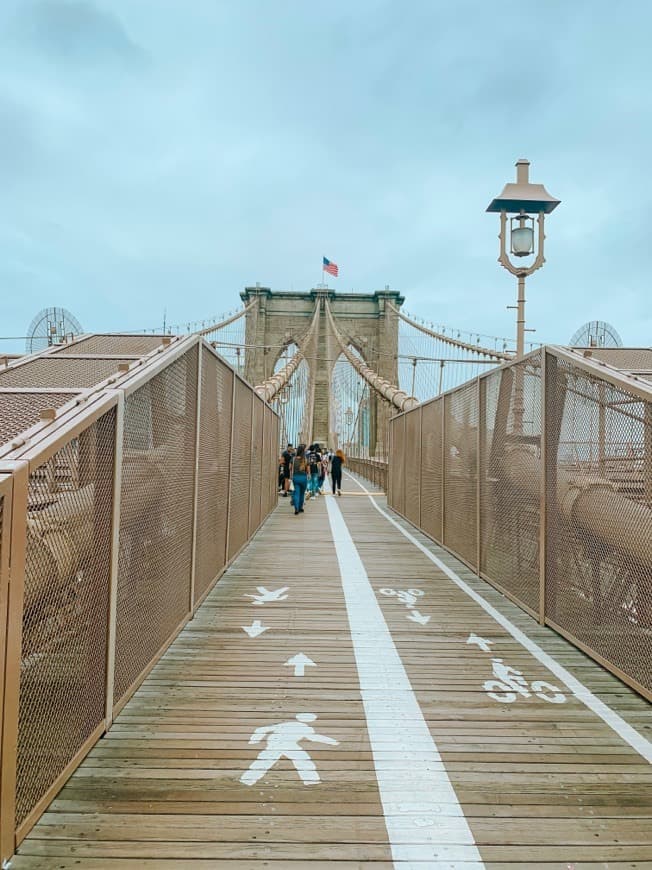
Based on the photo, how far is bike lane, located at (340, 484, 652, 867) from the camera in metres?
1.87

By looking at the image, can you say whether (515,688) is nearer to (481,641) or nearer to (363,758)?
(481,641)

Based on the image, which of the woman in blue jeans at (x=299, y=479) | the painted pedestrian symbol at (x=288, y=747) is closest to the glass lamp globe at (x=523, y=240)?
the woman in blue jeans at (x=299, y=479)

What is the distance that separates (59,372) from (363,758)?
242cm

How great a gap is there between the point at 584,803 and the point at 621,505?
5.11 feet

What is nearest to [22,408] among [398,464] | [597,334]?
[398,464]

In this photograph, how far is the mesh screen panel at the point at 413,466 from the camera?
880cm

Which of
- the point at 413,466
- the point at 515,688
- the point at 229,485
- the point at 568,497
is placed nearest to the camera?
the point at 515,688

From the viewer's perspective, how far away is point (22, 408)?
90.2 inches

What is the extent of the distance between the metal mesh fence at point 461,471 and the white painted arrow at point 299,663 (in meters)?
2.79

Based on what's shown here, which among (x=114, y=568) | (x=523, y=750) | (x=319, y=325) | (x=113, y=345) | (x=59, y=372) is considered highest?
(x=319, y=325)

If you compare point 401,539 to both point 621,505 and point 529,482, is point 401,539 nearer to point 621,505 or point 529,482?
point 529,482

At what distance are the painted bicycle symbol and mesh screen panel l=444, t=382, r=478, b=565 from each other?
1033 millimetres

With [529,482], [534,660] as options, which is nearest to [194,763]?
[534,660]

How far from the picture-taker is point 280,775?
2.18 meters
